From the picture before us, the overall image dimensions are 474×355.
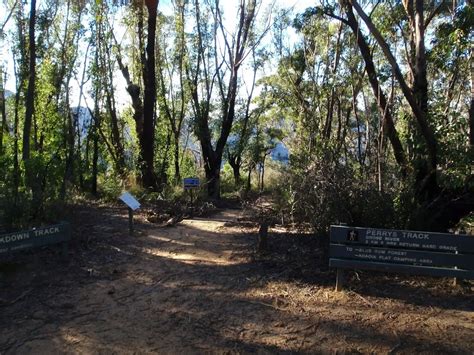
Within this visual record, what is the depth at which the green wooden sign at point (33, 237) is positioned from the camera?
593cm

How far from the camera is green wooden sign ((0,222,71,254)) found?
19.5 feet

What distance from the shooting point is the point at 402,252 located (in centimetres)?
557


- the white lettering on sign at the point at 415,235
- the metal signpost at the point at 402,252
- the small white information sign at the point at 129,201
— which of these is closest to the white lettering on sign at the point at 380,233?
the metal signpost at the point at 402,252

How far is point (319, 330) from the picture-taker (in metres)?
4.83

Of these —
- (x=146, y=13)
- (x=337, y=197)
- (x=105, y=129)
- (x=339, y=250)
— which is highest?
(x=146, y=13)

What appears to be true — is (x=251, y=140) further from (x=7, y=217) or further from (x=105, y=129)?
(x=7, y=217)

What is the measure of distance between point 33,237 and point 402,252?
4848 millimetres

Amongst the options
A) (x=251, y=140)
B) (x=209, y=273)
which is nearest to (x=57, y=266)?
(x=209, y=273)

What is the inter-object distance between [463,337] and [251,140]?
28520 millimetres

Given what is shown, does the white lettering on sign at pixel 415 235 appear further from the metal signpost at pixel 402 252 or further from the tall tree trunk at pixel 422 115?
the tall tree trunk at pixel 422 115

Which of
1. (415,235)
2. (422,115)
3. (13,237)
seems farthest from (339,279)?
(13,237)

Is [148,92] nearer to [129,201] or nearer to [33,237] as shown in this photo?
[129,201]

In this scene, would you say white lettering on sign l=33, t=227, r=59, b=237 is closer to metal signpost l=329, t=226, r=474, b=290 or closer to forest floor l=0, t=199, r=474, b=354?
forest floor l=0, t=199, r=474, b=354

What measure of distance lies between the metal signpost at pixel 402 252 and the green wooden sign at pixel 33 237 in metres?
3.88
